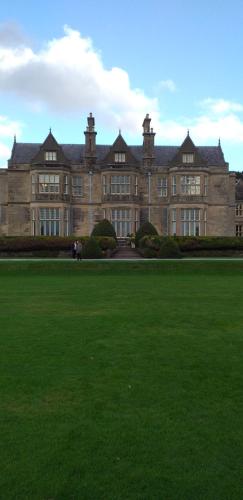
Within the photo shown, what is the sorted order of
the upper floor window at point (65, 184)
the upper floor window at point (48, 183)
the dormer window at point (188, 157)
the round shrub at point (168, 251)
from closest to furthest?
1. the round shrub at point (168, 251)
2. the upper floor window at point (48, 183)
3. the upper floor window at point (65, 184)
4. the dormer window at point (188, 157)

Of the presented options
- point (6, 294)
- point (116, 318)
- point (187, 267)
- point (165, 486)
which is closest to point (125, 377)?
point (165, 486)

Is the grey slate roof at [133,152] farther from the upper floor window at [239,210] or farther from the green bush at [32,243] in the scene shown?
the upper floor window at [239,210]

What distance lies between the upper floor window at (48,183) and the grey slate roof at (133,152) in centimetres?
341

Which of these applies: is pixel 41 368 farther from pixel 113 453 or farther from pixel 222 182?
pixel 222 182

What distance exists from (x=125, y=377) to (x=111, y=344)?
1.93 metres

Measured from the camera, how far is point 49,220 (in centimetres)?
4616

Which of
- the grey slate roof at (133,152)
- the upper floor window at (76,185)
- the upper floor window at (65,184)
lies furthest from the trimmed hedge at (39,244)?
the grey slate roof at (133,152)

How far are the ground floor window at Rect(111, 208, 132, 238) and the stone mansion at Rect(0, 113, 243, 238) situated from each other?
0.31 ft

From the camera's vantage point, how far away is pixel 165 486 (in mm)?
3918

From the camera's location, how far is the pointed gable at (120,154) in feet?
155

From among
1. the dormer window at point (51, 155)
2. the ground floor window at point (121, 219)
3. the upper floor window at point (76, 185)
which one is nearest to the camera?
the dormer window at point (51, 155)

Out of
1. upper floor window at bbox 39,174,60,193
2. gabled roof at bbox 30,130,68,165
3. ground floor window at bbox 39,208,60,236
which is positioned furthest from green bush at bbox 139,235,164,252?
gabled roof at bbox 30,130,68,165

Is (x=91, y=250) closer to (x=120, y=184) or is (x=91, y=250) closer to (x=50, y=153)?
(x=120, y=184)

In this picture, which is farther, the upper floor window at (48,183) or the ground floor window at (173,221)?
the ground floor window at (173,221)
